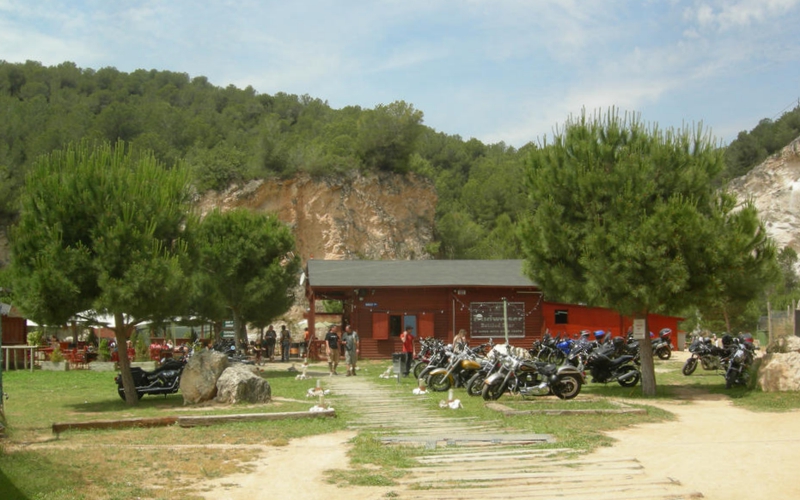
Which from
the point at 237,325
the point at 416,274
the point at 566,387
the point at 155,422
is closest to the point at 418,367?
the point at 566,387

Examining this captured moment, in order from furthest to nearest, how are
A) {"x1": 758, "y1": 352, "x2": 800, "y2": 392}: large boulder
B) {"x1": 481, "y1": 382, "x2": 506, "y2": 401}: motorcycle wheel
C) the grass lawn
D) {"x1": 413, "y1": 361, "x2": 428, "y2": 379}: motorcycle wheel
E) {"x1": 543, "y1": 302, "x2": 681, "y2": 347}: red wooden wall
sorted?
{"x1": 543, "y1": 302, "x2": 681, "y2": 347}: red wooden wall → {"x1": 413, "y1": 361, "x2": 428, "y2": 379}: motorcycle wheel → {"x1": 758, "y1": 352, "x2": 800, "y2": 392}: large boulder → {"x1": 481, "y1": 382, "x2": 506, "y2": 401}: motorcycle wheel → the grass lawn

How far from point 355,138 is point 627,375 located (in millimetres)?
42365

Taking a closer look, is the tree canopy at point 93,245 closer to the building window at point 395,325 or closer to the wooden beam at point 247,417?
the wooden beam at point 247,417

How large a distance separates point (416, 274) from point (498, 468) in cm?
2424

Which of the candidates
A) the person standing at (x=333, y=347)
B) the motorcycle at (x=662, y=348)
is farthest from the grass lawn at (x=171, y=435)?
the motorcycle at (x=662, y=348)

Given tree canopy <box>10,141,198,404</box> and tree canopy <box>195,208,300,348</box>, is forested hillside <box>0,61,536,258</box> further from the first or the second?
tree canopy <box>10,141,198,404</box>

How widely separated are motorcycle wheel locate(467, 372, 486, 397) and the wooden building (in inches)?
580

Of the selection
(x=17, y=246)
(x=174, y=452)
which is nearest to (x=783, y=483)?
(x=174, y=452)

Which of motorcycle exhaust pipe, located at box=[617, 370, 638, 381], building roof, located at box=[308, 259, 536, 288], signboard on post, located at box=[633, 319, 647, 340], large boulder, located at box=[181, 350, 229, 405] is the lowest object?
motorcycle exhaust pipe, located at box=[617, 370, 638, 381]

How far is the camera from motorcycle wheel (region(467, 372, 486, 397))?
51.2ft

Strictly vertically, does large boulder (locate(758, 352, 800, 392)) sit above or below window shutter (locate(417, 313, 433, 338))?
below

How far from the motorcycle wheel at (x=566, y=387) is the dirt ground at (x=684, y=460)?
2.37 meters

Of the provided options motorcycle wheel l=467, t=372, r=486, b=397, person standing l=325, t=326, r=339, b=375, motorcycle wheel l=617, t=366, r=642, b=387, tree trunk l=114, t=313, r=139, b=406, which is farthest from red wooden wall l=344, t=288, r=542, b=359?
motorcycle wheel l=467, t=372, r=486, b=397

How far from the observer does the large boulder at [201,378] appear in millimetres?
15250
